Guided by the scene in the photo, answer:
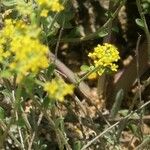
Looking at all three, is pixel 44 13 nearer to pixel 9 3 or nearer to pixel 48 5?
pixel 48 5

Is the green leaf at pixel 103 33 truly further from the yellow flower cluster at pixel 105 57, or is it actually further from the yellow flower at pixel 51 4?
the yellow flower at pixel 51 4

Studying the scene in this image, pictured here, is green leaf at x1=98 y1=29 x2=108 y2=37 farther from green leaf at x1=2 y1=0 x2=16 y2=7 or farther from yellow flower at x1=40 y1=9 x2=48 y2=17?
yellow flower at x1=40 y1=9 x2=48 y2=17

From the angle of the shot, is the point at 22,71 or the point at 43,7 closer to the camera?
the point at 22,71

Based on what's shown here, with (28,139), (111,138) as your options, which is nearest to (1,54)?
(28,139)

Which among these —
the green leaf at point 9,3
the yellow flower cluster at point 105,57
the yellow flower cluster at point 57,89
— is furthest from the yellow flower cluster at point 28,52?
the green leaf at point 9,3

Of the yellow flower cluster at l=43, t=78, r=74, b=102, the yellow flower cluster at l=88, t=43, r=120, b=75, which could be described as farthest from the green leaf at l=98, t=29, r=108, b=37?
the yellow flower cluster at l=43, t=78, r=74, b=102

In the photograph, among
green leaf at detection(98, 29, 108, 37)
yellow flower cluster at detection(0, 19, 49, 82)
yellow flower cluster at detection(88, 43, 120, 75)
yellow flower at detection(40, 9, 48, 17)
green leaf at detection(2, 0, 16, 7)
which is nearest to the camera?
yellow flower cluster at detection(0, 19, 49, 82)

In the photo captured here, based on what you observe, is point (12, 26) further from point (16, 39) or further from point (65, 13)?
point (65, 13)

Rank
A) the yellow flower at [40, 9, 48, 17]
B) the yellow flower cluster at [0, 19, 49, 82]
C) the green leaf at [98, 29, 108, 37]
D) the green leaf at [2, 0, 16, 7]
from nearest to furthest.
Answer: the yellow flower cluster at [0, 19, 49, 82]
the yellow flower at [40, 9, 48, 17]
the green leaf at [2, 0, 16, 7]
the green leaf at [98, 29, 108, 37]

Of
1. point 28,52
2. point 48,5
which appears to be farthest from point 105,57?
point 28,52

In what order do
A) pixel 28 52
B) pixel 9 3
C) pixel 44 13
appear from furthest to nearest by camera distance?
1. pixel 9 3
2. pixel 44 13
3. pixel 28 52

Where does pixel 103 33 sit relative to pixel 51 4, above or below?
below
